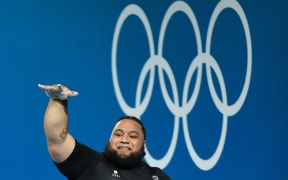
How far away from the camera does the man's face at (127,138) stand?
245 centimetres

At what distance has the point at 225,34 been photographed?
3.99 meters

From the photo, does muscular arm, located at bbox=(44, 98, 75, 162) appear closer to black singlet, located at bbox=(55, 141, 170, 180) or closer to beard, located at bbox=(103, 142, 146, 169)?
black singlet, located at bbox=(55, 141, 170, 180)

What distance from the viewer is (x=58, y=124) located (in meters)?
2.26

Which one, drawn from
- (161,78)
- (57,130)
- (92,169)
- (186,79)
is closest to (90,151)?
(92,169)

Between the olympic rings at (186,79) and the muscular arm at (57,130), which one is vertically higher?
the olympic rings at (186,79)

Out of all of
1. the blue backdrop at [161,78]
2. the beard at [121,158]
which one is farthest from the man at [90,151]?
the blue backdrop at [161,78]

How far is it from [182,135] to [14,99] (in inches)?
47.7

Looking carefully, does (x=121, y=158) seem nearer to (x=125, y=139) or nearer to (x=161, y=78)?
(x=125, y=139)

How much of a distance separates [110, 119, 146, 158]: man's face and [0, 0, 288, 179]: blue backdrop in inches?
22.4

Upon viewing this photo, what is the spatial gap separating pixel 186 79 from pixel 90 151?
1.39 m

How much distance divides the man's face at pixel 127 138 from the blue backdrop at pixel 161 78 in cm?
57

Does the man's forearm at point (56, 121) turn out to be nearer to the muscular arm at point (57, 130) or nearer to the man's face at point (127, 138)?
the muscular arm at point (57, 130)

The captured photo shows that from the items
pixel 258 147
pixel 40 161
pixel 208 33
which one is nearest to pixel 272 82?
pixel 258 147

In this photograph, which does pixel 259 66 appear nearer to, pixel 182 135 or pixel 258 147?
pixel 258 147
